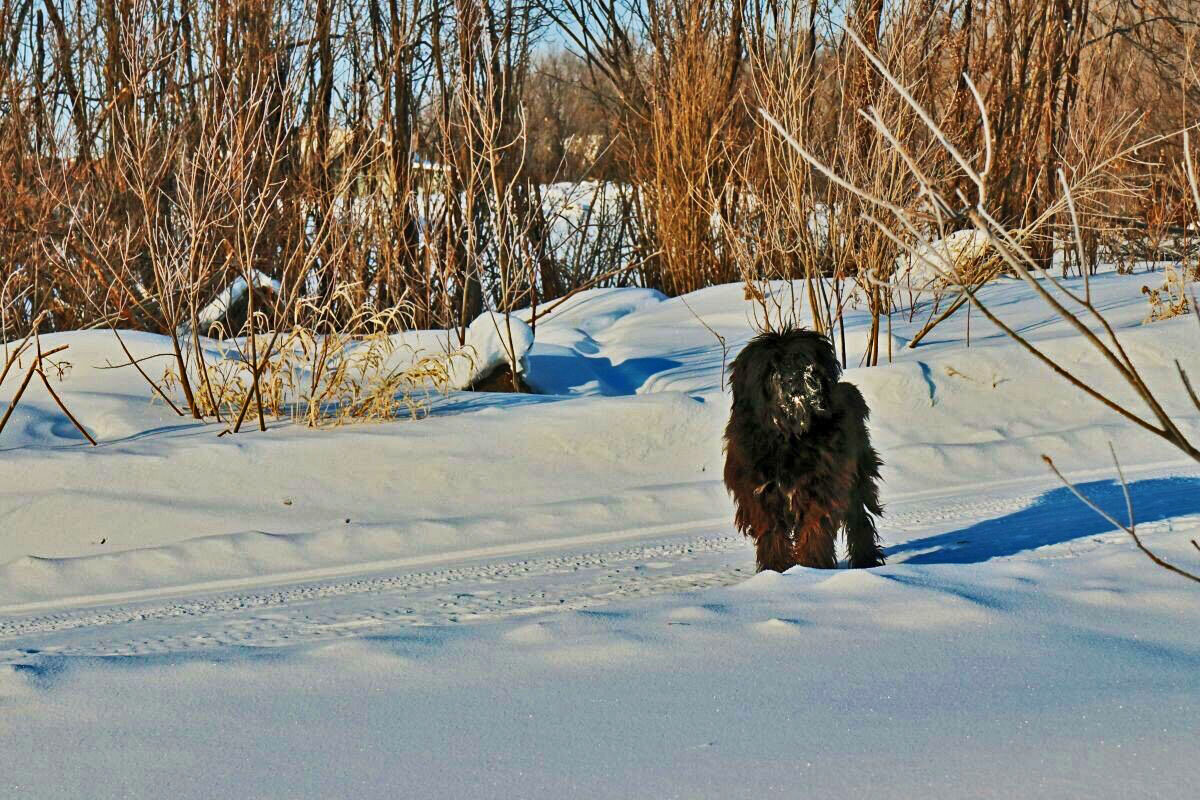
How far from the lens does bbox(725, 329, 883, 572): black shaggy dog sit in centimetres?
391

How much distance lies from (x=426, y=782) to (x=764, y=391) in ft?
6.39

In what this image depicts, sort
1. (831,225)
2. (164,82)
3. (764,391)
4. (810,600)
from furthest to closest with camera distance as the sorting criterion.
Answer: (164,82) → (831,225) → (764,391) → (810,600)

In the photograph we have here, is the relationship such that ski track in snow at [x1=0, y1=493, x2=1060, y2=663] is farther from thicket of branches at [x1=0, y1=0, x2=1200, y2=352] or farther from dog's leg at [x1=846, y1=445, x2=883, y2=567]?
thicket of branches at [x1=0, y1=0, x2=1200, y2=352]

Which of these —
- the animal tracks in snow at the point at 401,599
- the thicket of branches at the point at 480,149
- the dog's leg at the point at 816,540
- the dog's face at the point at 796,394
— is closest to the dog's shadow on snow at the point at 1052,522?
the animal tracks in snow at the point at 401,599

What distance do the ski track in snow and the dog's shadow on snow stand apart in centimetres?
24

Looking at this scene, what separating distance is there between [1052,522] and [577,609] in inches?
82.3

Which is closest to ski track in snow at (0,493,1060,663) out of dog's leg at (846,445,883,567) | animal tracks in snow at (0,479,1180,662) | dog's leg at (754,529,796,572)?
animal tracks in snow at (0,479,1180,662)

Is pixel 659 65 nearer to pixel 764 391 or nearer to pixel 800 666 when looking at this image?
pixel 764 391

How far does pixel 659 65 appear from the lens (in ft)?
36.3

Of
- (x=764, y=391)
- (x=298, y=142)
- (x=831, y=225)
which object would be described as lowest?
(x=764, y=391)

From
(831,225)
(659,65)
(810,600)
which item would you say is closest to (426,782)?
(810,600)

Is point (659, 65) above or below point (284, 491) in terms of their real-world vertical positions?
above

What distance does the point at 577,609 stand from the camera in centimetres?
365

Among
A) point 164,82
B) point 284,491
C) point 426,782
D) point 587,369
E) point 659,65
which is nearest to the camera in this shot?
point 426,782
